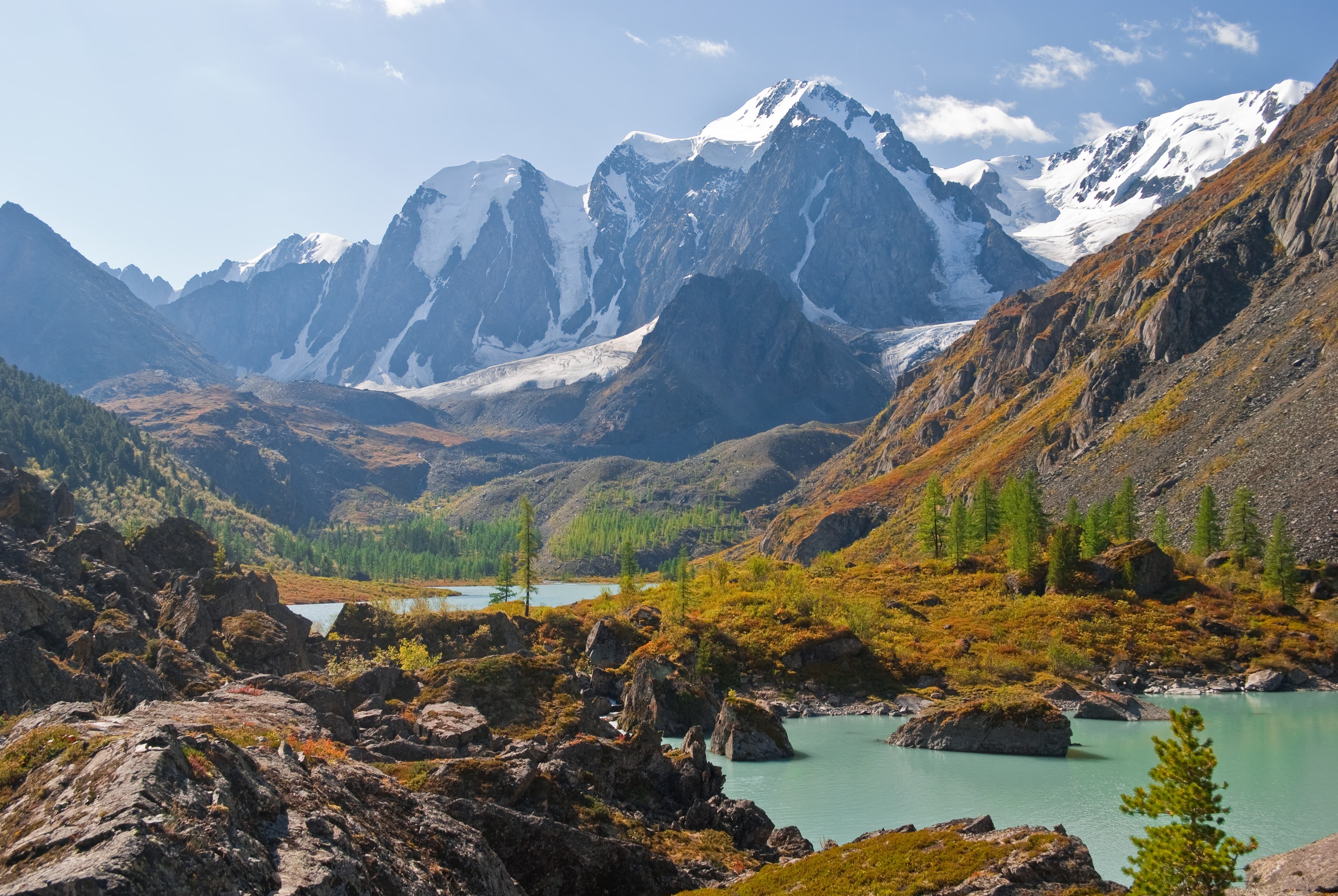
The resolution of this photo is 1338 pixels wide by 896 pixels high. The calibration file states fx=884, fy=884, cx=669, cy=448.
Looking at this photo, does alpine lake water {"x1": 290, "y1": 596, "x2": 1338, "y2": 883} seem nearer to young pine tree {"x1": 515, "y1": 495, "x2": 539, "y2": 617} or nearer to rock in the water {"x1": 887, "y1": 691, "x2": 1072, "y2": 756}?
rock in the water {"x1": 887, "y1": 691, "x2": 1072, "y2": 756}

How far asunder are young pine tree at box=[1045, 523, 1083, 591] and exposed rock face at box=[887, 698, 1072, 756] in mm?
35711

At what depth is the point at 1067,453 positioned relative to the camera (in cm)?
15075

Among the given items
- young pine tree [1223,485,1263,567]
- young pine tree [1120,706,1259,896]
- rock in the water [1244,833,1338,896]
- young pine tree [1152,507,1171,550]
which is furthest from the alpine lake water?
young pine tree [1152,507,1171,550]

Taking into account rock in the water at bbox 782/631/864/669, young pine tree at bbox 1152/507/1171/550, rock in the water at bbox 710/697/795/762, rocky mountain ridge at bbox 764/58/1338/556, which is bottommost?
rock in the water at bbox 710/697/795/762

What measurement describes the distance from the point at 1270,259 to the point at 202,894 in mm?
183050

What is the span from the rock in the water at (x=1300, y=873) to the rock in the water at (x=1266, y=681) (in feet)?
216

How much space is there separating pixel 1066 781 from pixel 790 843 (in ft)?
89.5

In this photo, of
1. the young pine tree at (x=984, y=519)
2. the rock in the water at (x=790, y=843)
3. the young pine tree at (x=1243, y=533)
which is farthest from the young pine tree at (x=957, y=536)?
the rock in the water at (x=790, y=843)

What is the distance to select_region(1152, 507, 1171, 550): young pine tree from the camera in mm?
110812

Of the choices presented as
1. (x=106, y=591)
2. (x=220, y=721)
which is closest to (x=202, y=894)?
(x=220, y=721)

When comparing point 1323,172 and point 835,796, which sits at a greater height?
point 1323,172

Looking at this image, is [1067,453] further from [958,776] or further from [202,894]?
Answer: [202,894]

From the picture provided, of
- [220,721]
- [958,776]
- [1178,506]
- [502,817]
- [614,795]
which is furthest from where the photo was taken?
[1178,506]

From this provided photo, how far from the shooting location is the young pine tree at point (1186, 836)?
2209 cm
